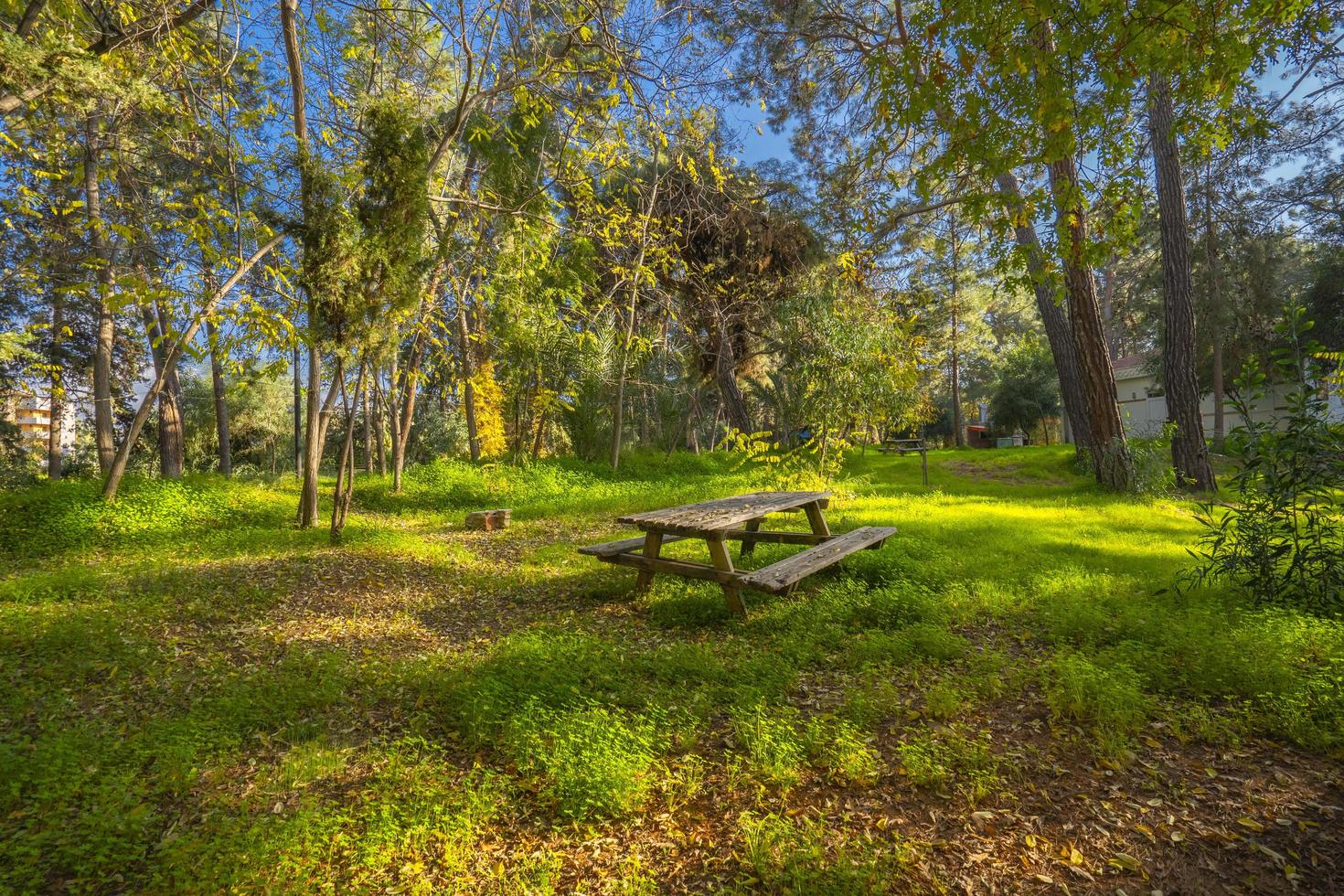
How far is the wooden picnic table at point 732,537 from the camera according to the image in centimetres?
423

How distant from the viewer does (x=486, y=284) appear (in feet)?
25.4

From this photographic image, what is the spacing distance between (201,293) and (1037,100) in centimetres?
726

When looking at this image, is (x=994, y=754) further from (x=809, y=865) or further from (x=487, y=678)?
(x=487, y=678)

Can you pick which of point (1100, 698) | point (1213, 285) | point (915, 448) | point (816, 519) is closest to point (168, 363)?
point (816, 519)

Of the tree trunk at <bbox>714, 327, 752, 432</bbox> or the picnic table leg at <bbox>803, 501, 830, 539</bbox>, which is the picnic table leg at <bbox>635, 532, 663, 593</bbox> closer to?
the picnic table leg at <bbox>803, 501, 830, 539</bbox>

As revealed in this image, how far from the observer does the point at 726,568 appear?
435 cm

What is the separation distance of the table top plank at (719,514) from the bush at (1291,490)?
312cm

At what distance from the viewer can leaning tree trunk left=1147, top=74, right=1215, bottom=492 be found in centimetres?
928

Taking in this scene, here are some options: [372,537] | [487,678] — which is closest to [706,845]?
[487,678]

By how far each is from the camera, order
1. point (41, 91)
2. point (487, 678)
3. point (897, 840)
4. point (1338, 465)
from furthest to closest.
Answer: point (41, 91), point (1338, 465), point (487, 678), point (897, 840)

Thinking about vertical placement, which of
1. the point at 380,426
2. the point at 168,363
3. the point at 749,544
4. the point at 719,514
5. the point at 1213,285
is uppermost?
the point at 1213,285

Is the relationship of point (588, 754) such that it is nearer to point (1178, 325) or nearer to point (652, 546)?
point (652, 546)

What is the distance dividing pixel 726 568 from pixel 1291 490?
3.81 metres

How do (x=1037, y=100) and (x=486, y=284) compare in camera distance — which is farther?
(x=486, y=284)
